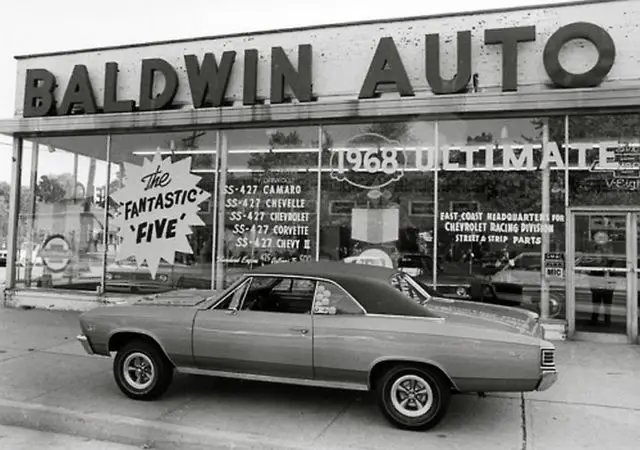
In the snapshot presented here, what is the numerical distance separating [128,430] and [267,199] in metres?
6.47

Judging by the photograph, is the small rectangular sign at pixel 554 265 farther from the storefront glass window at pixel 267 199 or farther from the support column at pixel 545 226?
the storefront glass window at pixel 267 199

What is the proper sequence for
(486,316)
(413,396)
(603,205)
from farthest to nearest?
(603,205), (486,316), (413,396)

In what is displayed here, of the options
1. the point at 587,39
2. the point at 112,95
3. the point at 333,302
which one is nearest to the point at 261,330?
the point at 333,302

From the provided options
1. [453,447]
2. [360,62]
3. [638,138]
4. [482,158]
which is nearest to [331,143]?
[360,62]

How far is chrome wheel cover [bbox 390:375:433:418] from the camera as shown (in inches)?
199

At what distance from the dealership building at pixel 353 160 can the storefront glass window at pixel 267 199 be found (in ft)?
0.10

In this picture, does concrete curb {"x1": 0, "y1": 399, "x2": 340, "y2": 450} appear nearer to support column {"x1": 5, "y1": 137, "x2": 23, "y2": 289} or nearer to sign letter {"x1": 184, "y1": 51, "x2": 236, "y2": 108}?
sign letter {"x1": 184, "y1": 51, "x2": 236, "y2": 108}

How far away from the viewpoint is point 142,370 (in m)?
5.93

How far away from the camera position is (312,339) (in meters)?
5.29

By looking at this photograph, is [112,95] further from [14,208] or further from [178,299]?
[178,299]

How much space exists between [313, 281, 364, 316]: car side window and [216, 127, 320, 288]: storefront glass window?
5.20 meters

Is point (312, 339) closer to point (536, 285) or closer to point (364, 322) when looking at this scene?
point (364, 322)

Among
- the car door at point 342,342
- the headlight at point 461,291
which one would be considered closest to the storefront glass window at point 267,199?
the headlight at point 461,291

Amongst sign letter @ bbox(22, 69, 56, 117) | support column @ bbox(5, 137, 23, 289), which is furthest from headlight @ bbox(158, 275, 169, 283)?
sign letter @ bbox(22, 69, 56, 117)
